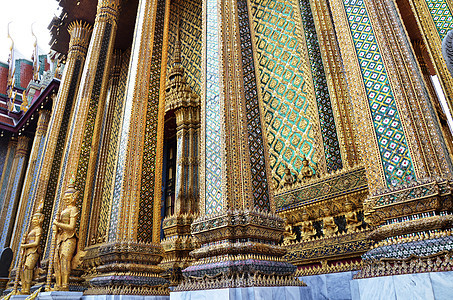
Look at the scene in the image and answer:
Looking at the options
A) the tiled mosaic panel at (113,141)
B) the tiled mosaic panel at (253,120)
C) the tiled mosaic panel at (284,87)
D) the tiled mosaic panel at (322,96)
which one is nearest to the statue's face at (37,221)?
the tiled mosaic panel at (113,141)

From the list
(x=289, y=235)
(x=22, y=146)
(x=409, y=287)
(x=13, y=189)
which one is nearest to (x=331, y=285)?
(x=289, y=235)

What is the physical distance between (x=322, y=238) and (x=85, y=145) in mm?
4840

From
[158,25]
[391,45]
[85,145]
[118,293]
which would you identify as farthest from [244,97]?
[85,145]

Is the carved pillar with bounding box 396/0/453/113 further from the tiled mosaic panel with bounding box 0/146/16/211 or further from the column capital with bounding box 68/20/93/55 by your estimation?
the tiled mosaic panel with bounding box 0/146/16/211

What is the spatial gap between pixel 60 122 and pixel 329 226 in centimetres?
696

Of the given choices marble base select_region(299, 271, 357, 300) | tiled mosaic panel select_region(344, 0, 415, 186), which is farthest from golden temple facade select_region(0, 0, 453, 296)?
marble base select_region(299, 271, 357, 300)

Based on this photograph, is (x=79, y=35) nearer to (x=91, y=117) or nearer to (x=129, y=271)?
(x=91, y=117)

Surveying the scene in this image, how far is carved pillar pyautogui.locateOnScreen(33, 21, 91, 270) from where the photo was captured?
7.43 meters

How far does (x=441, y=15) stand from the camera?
5.07m

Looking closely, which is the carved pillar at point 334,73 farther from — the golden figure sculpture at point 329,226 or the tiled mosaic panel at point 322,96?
the golden figure sculpture at point 329,226

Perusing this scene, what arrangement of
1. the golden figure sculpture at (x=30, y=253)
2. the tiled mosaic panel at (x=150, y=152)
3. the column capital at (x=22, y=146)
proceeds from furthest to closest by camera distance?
1. the column capital at (x=22, y=146)
2. the golden figure sculpture at (x=30, y=253)
3. the tiled mosaic panel at (x=150, y=152)

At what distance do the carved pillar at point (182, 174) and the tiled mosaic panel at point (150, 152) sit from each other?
157 centimetres

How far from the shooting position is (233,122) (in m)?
3.41

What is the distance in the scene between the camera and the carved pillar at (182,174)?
6023 mm
